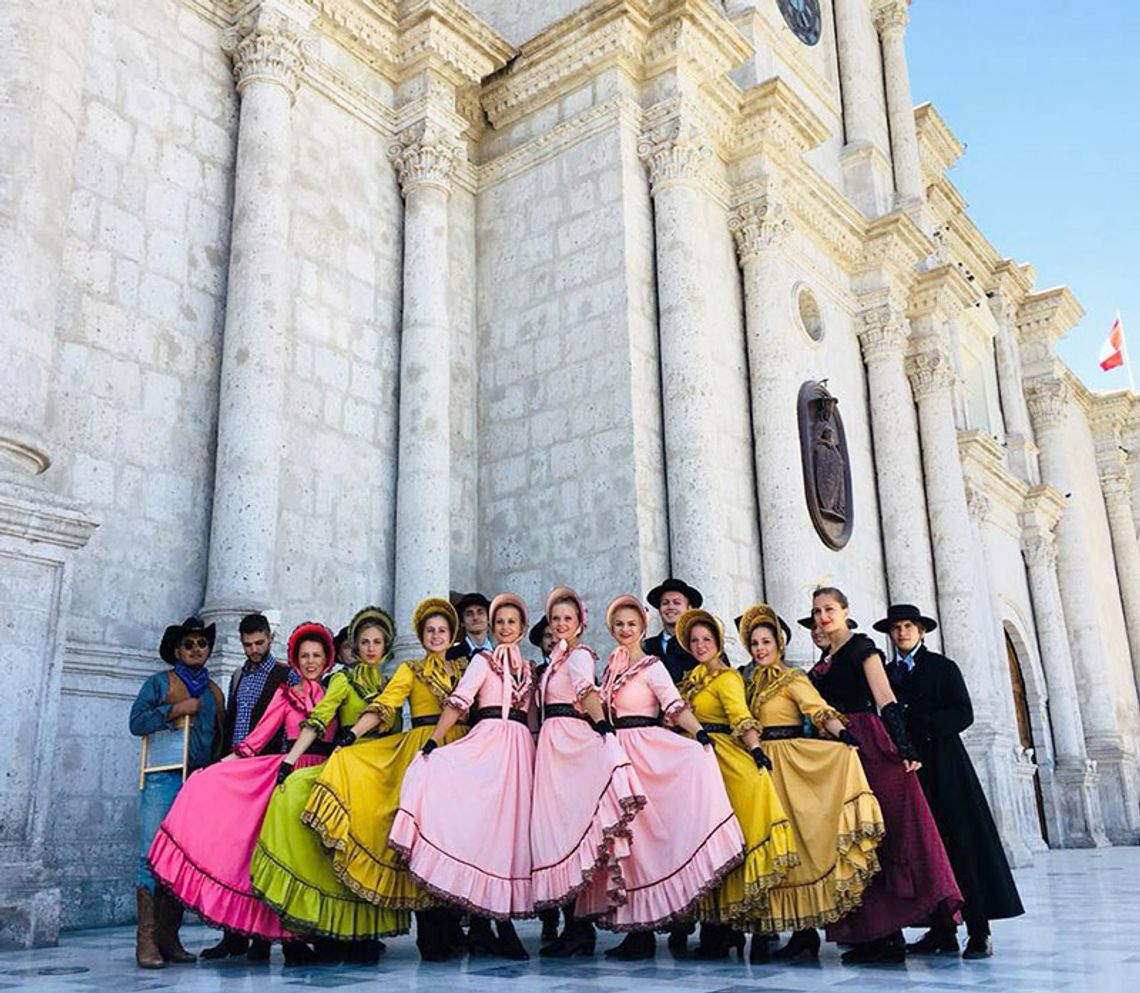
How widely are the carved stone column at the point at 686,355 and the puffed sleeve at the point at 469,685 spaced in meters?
4.57

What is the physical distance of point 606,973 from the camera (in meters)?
5.02

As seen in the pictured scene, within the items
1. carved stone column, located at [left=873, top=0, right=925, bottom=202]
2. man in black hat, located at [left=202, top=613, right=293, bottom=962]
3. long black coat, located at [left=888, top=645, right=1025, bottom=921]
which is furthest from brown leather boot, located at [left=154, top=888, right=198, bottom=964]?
carved stone column, located at [left=873, top=0, right=925, bottom=202]

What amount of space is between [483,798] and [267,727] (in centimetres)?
119

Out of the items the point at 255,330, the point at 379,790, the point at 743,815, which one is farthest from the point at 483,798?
the point at 255,330

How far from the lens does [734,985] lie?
4.62 meters

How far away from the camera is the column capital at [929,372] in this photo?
16531 millimetres

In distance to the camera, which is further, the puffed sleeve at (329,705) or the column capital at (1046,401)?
the column capital at (1046,401)

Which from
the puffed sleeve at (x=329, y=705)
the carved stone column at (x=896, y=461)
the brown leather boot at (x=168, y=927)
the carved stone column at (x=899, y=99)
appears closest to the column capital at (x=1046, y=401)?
the carved stone column at (x=899, y=99)

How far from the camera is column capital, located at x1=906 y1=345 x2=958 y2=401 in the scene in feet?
54.2

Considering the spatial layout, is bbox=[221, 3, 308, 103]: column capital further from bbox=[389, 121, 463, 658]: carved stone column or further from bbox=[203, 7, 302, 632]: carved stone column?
bbox=[389, 121, 463, 658]: carved stone column

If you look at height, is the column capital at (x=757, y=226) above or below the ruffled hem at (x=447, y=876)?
above

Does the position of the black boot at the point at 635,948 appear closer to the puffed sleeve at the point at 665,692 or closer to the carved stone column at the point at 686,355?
the puffed sleeve at the point at 665,692

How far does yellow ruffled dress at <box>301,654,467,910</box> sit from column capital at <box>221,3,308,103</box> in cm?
615

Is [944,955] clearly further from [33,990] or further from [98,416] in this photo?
[98,416]
